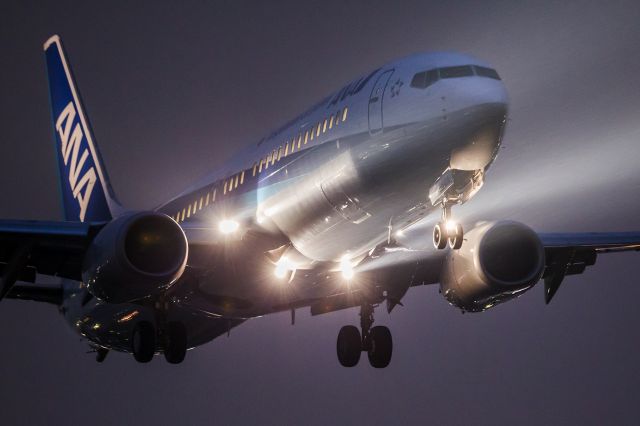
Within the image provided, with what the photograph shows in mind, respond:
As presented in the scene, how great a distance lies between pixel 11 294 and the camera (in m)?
27.0

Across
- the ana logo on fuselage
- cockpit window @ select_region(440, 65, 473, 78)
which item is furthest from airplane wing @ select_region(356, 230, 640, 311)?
the ana logo on fuselage

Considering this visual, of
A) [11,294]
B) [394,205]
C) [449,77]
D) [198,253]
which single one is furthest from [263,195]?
[11,294]

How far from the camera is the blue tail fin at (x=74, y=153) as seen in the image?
30.9 metres

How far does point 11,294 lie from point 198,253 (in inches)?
273

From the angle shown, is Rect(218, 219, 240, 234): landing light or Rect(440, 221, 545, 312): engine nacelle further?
Rect(440, 221, 545, 312): engine nacelle

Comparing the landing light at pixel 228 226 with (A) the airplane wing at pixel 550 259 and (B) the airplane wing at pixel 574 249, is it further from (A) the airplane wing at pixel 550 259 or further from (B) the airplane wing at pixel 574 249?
(B) the airplane wing at pixel 574 249

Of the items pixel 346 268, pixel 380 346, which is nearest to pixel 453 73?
pixel 346 268

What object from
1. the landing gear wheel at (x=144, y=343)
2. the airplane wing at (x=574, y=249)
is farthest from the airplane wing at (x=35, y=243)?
the airplane wing at (x=574, y=249)

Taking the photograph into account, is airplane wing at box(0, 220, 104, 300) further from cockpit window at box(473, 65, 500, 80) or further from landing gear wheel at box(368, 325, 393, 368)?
landing gear wheel at box(368, 325, 393, 368)

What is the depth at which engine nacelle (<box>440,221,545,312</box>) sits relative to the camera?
81.0ft

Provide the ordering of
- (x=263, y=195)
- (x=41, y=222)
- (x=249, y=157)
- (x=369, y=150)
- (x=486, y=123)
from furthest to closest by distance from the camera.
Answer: (x=249, y=157), (x=263, y=195), (x=41, y=222), (x=369, y=150), (x=486, y=123)

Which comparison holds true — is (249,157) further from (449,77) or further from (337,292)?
(449,77)

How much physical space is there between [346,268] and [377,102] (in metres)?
5.26

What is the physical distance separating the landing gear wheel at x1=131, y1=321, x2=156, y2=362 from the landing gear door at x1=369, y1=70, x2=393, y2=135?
345 inches
